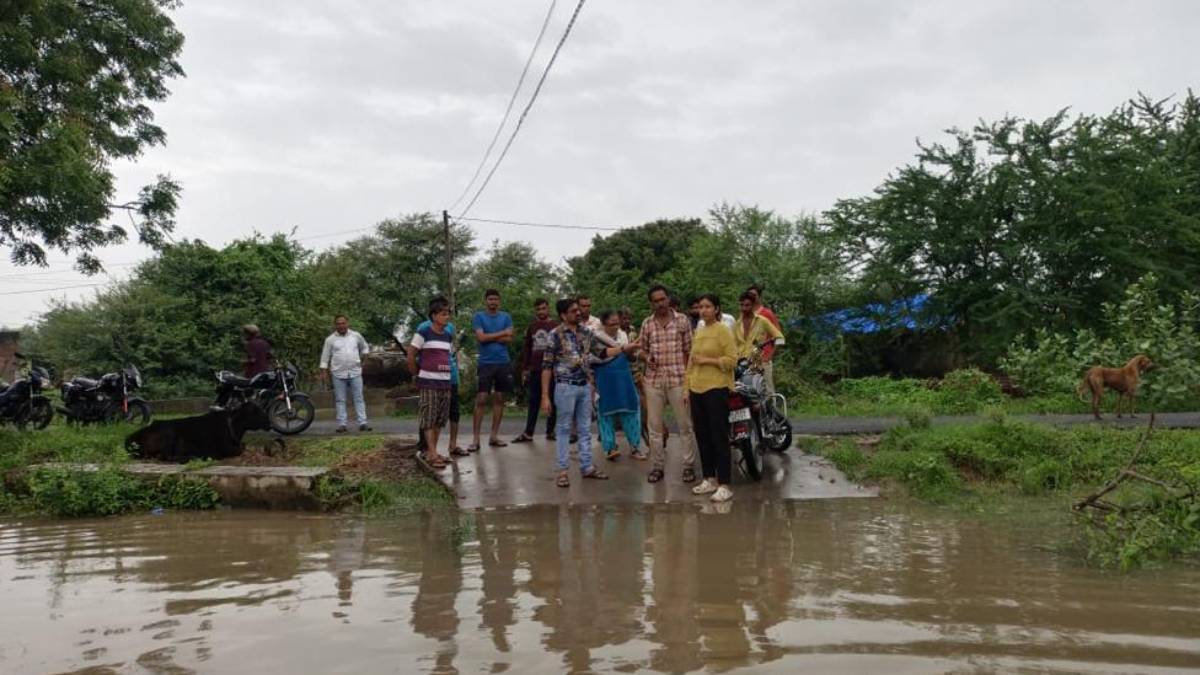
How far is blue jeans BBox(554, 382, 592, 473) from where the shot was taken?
7.79 meters

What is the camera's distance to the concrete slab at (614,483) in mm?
7445

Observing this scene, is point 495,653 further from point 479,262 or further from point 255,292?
point 479,262

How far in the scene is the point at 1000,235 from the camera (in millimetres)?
18312

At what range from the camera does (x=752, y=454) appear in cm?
785

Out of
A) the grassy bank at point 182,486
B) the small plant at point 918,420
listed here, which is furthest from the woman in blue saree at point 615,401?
the small plant at point 918,420

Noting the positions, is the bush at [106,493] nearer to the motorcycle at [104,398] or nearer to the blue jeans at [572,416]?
the blue jeans at [572,416]

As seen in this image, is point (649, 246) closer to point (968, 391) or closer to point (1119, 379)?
point (968, 391)

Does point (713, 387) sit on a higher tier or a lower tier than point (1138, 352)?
lower

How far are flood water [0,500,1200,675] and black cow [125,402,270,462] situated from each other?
9.52 feet

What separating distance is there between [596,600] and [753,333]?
15.4 feet

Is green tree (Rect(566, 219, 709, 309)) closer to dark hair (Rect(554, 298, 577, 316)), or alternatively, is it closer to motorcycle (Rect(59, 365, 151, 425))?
motorcycle (Rect(59, 365, 151, 425))

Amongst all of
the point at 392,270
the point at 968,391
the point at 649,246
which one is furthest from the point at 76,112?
the point at 649,246

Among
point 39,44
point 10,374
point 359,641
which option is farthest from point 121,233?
point 10,374

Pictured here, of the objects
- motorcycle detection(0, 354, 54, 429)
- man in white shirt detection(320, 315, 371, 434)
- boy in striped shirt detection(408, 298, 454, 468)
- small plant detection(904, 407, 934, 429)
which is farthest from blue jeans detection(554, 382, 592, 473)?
motorcycle detection(0, 354, 54, 429)
